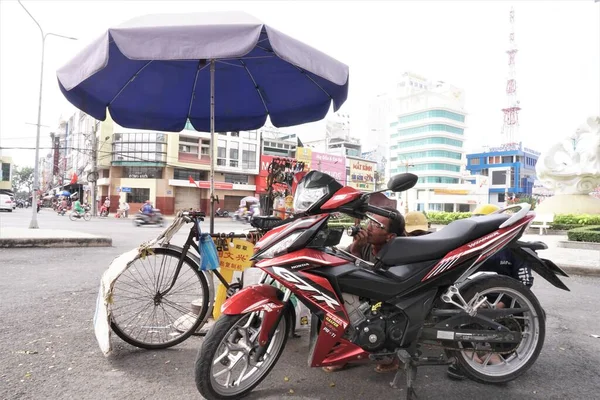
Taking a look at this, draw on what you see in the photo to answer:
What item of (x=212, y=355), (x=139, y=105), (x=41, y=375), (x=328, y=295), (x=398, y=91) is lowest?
(x=41, y=375)

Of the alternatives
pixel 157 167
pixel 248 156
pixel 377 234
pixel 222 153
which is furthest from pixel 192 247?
pixel 248 156

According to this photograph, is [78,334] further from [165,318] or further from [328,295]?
[328,295]

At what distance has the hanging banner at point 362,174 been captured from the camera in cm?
5547

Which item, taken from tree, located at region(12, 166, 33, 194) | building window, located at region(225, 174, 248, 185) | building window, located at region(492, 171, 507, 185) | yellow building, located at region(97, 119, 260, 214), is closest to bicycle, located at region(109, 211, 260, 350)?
yellow building, located at region(97, 119, 260, 214)

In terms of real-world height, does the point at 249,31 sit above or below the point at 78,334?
above

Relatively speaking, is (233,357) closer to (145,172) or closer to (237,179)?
(145,172)

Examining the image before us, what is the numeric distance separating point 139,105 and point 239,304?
3220mm

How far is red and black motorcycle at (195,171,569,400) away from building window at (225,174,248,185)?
39951 mm

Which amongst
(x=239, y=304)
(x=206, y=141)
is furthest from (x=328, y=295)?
(x=206, y=141)

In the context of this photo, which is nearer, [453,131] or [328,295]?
[328,295]

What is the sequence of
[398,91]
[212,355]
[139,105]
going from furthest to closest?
[398,91], [139,105], [212,355]

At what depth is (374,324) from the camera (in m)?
2.37

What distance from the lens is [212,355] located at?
2266mm

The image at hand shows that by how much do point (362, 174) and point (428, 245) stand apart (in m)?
55.3
